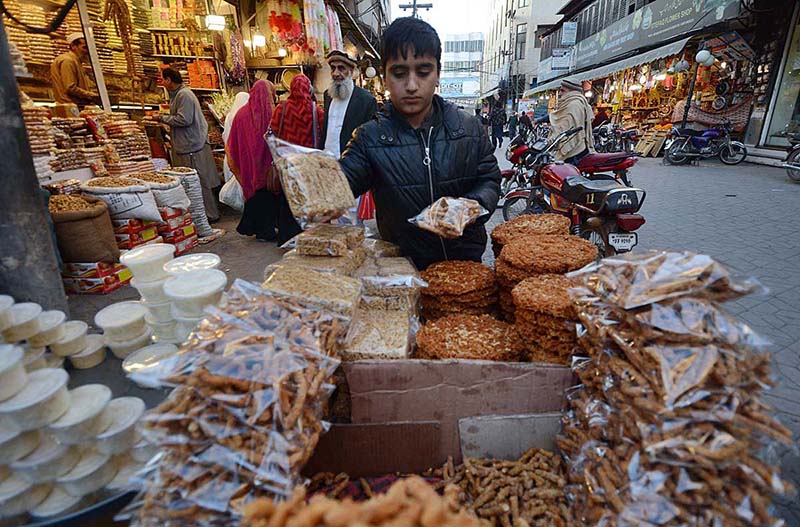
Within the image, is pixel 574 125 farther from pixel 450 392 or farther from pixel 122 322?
pixel 122 322

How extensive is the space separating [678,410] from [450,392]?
2.29 feet

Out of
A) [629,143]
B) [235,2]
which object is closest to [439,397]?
[235,2]

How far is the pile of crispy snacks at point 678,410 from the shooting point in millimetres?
918

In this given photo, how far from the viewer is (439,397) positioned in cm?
144

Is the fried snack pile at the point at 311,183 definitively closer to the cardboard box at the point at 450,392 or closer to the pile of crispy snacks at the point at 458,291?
the pile of crispy snacks at the point at 458,291

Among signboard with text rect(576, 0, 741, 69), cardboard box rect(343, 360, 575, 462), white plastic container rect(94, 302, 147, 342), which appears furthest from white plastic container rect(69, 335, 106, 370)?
signboard with text rect(576, 0, 741, 69)

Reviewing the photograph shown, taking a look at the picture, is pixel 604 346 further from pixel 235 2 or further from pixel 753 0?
pixel 753 0

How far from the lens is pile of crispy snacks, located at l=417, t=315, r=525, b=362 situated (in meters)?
1.56

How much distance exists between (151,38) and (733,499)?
10121mm

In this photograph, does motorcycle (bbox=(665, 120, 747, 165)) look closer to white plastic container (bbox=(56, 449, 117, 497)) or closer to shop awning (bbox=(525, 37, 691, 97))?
shop awning (bbox=(525, 37, 691, 97))

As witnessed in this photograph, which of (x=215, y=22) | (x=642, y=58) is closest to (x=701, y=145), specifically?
(x=642, y=58)

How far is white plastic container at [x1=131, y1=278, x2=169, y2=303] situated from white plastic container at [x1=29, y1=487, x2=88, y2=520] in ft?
2.61

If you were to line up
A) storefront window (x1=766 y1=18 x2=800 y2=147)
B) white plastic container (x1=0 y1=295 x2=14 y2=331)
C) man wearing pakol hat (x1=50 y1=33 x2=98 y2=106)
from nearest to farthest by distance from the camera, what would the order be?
white plastic container (x1=0 y1=295 x2=14 y2=331) < man wearing pakol hat (x1=50 y1=33 x2=98 y2=106) < storefront window (x1=766 y1=18 x2=800 y2=147)

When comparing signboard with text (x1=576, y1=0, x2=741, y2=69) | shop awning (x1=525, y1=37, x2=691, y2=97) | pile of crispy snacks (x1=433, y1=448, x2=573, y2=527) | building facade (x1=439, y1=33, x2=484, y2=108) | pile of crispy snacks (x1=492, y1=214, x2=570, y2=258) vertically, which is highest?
building facade (x1=439, y1=33, x2=484, y2=108)
